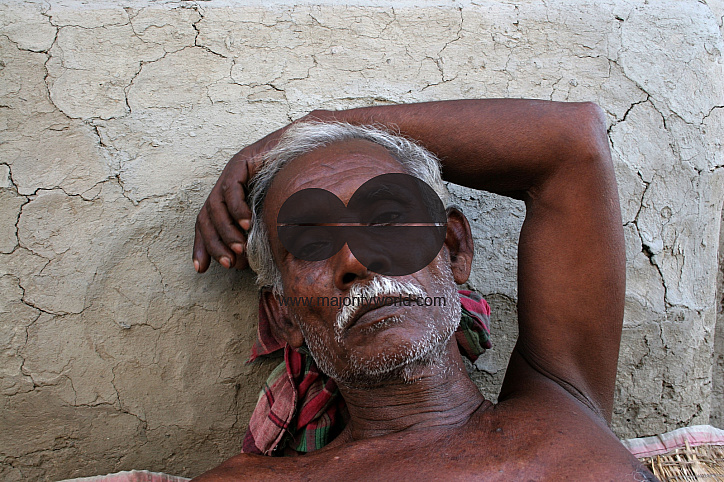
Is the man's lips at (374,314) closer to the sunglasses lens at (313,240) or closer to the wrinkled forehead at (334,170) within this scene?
the sunglasses lens at (313,240)

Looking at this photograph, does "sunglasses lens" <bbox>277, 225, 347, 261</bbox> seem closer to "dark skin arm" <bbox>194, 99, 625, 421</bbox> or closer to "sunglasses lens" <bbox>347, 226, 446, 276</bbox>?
"sunglasses lens" <bbox>347, 226, 446, 276</bbox>

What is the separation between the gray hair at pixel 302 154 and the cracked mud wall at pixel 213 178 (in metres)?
0.25

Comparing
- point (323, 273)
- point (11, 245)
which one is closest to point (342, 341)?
point (323, 273)

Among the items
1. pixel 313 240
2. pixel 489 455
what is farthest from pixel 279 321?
pixel 489 455

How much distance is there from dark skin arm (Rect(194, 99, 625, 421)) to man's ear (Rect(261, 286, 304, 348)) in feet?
0.49

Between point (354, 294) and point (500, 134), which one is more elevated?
point (500, 134)

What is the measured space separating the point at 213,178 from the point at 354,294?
35.9 inches

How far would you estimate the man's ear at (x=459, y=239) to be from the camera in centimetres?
192

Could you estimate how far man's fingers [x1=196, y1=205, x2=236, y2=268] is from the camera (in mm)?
1831

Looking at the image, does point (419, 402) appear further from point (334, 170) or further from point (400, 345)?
point (334, 170)

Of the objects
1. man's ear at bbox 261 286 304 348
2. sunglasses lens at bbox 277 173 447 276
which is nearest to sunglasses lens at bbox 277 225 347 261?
sunglasses lens at bbox 277 173 447 276

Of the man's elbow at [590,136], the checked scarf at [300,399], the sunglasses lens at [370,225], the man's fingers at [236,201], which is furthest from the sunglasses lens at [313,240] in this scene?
the man's elbow at [590,136]

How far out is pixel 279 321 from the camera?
1971mm

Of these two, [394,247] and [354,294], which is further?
[394,247]
